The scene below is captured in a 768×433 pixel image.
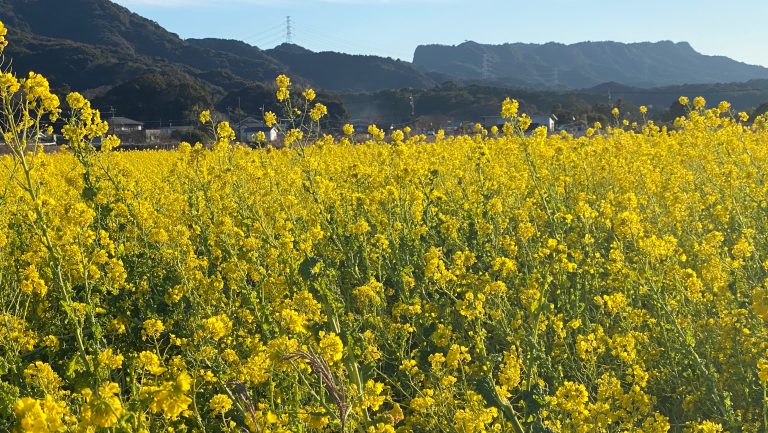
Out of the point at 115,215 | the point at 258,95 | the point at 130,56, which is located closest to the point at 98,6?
the point at 130,56

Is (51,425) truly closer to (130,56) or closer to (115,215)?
(115,215)

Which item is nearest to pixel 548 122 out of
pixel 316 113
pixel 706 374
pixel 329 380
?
pixel 316 113

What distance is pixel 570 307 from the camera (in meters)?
3.54

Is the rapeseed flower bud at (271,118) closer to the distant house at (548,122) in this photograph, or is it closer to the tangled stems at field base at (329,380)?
the tangled stems at field base at (329,380)

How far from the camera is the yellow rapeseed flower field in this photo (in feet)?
7.31

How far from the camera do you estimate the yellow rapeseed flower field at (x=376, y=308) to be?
7.31ft

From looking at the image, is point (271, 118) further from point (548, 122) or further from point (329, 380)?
point (548, 122)

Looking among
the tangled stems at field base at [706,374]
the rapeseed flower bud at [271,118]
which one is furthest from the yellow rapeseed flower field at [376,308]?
the rapeseed flower bud at [271,118]

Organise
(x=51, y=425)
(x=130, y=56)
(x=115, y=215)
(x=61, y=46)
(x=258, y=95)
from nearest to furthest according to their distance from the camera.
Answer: (x=51, y=425) → (x=115, y=215) → (x=258, y=95) → (x=61, y=46) → (x=130, y=56)

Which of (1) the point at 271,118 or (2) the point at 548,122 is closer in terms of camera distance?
(1) the point at 271,118

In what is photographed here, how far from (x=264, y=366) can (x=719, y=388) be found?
194 cm

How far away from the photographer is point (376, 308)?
348 centimetres

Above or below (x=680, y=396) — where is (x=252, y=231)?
above

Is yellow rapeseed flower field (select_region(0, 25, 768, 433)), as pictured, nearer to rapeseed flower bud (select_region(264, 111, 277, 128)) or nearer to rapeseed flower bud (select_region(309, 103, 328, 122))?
rapeseed flower bud (select_region(309, 103, 328, 122))
